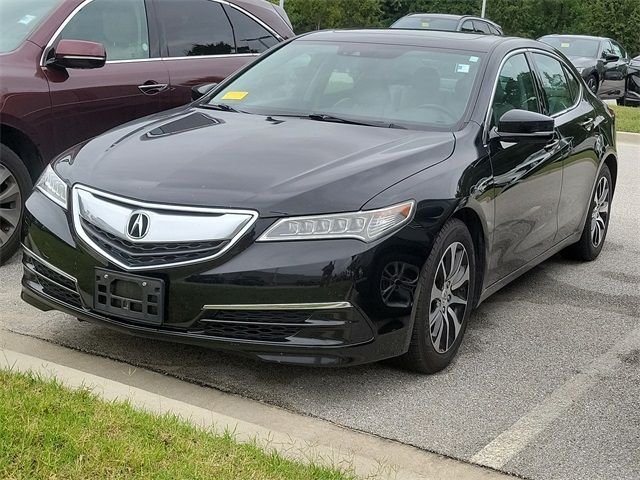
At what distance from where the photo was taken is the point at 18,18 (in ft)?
20.9

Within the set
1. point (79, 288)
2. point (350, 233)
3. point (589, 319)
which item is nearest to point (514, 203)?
point (589, 319)

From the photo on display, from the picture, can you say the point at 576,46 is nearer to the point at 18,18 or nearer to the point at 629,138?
the point at 629,138

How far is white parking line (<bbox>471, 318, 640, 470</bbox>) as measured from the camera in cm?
372

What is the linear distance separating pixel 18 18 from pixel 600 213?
4193mm

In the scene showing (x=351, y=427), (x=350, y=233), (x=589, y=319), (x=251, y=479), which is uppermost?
(x=350, y=233)

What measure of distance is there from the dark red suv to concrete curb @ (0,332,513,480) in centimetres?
199

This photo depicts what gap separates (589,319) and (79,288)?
2.94m

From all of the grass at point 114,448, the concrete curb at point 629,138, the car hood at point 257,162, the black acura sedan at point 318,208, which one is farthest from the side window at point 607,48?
the grass at point 114,448

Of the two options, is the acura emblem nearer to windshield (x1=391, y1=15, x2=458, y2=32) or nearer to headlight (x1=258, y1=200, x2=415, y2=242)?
headlight (x1=258, y1=200, x2=415, y2=242)

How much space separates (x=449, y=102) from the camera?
5.19 metres

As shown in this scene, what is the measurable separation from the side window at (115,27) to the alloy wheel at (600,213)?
3273 mm

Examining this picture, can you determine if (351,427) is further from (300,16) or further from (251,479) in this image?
(300,16)

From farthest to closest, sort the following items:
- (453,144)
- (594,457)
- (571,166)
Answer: (571,166) → (453,144) → (594,457)

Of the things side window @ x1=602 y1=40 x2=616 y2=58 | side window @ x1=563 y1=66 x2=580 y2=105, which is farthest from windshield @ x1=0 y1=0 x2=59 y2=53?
side window @ x1=602 y1=40 x2=616 y2=58
